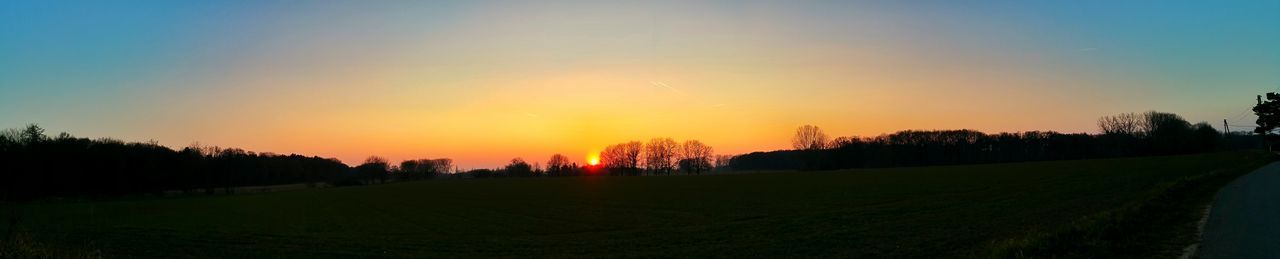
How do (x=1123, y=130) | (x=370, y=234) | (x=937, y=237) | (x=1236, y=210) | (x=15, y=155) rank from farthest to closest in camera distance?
(x=1123, y=130) → (x=15, y=155) → (x=370, y=234) → (x=937, y=237) → (x=1236, y=210)

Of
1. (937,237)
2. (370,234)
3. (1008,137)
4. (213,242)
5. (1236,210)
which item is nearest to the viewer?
(1236,210)

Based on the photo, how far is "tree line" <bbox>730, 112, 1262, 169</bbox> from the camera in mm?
137250

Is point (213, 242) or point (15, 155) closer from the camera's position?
point (213, 242)

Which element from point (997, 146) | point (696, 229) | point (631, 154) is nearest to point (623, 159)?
point (631, 154)

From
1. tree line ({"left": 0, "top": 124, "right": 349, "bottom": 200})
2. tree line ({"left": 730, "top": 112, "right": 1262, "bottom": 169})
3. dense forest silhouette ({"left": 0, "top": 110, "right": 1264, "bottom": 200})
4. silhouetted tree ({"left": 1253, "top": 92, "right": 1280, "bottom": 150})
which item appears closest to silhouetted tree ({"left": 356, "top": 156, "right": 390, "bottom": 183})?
dense forest silhouette ({"left": 0, "top": 110, "right": 1264, "bottom": 200})

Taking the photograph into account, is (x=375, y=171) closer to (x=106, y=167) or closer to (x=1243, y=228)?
(x=106, y=167)

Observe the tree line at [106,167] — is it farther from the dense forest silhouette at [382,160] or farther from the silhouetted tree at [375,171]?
the silhouetted tree at [375,171]

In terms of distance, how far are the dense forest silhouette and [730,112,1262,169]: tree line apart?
25cm

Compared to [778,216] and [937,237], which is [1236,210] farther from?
[778,216]

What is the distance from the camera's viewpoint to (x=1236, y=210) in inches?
671

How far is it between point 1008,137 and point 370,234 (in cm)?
17059

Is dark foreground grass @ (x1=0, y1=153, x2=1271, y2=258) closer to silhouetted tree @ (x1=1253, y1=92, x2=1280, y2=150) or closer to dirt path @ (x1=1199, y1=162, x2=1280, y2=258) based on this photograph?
dirt path @ (x1=1199, y1=162, x2=1280, y2=258)

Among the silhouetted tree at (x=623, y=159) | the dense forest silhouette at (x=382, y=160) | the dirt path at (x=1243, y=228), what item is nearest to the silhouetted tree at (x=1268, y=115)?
the dense forest silhouette at (x=382, y=160)

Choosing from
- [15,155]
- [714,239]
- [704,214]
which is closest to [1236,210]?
[714,239]
